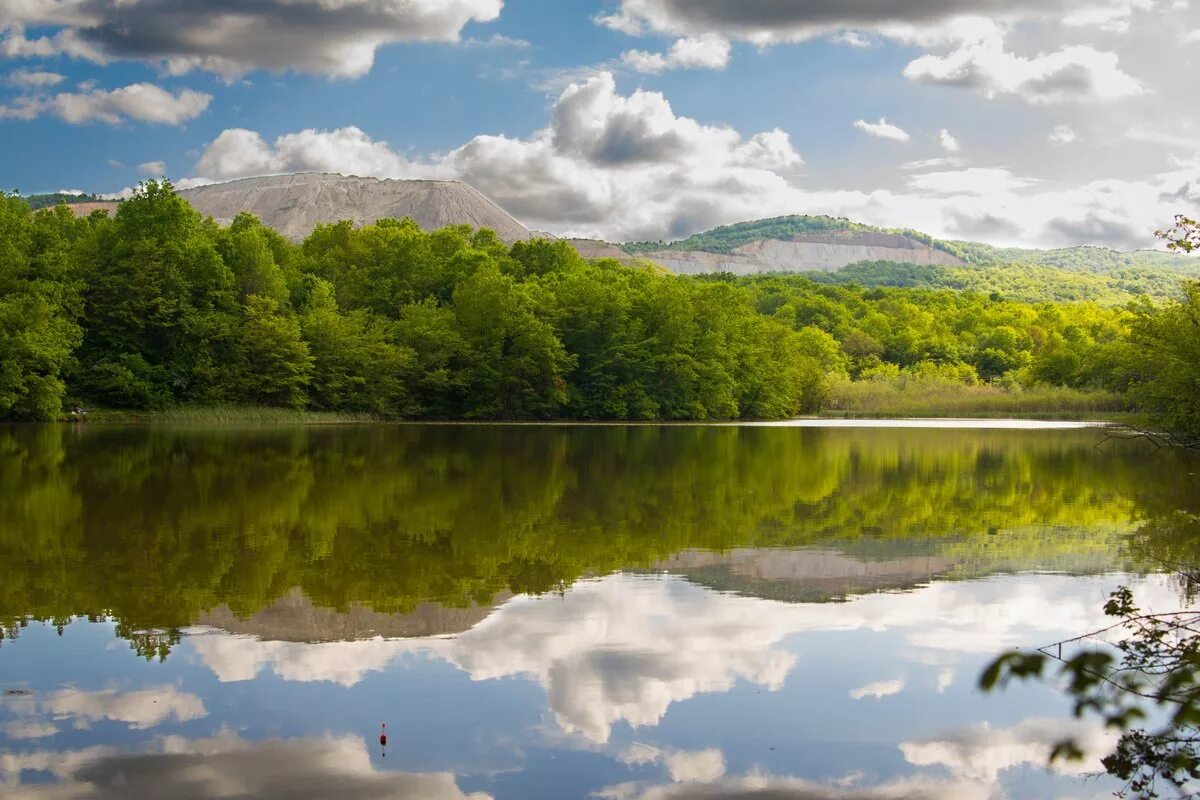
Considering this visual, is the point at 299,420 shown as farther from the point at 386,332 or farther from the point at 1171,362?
the point at 1171,362

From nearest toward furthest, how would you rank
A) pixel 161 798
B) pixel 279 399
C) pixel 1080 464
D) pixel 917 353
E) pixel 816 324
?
pixel 161 798 → pixel 1080 464 → pixel 279 399 → pixel 917 353 → pixel 816 324

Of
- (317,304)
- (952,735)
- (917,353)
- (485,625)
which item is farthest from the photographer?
(917,353)

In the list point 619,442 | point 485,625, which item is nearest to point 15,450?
point 619,442

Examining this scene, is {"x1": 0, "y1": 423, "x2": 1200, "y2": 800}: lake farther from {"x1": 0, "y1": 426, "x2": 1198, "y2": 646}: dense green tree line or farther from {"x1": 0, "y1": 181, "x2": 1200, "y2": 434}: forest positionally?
{"x1": 0, "y1": 181, "x2": 1200, "y2": 434}: forest

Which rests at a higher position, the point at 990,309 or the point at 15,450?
the point at 990,309

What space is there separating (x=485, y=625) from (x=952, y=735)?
170 inches

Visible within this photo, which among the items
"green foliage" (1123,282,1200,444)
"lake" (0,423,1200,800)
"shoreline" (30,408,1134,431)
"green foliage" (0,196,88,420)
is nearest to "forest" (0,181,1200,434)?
"green foliage" (0,196,88,420)

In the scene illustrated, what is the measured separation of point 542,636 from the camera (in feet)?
31.8

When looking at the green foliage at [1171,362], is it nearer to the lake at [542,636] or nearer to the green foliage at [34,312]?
the lake at [542,636]

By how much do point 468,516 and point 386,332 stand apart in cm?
5408

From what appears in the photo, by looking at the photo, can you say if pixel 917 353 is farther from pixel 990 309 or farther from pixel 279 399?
pixel 279 399

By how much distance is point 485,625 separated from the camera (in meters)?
10.1

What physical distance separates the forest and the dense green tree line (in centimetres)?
1569

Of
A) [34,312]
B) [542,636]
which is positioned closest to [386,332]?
[34,312]
